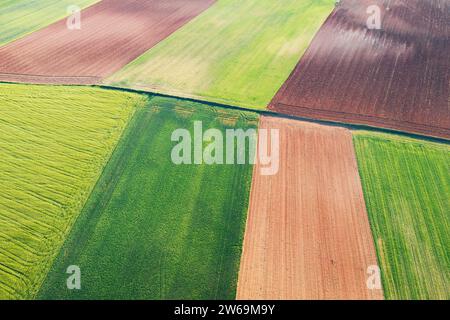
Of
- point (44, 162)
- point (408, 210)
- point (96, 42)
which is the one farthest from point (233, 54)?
point (408, 210)

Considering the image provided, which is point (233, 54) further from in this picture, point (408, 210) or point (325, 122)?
point (408, 210)

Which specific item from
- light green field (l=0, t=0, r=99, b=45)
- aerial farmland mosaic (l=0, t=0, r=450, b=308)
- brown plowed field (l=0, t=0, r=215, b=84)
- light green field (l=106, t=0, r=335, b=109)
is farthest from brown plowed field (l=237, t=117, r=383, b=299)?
light green field (l=0, t=0, r=99, b=45)

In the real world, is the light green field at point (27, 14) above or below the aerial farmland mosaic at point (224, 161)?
above

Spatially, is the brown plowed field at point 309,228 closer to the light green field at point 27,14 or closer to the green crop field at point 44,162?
the green crop field at point 44,162

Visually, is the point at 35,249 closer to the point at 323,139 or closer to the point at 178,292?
the point at 178,292

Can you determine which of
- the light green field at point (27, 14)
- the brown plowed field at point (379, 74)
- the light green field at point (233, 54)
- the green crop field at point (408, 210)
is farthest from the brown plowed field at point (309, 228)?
the light green field at point (27, 14)
